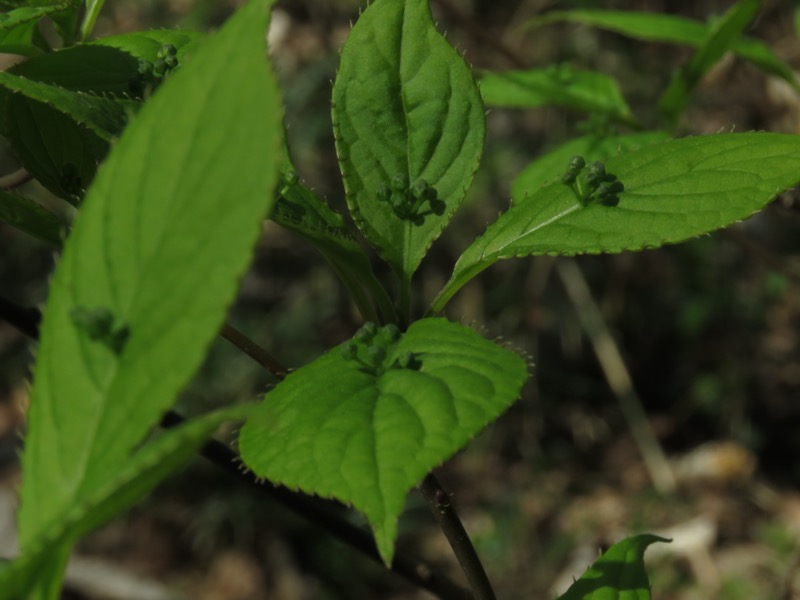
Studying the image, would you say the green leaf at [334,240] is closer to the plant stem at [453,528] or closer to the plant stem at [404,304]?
the plant stem at [404,304]

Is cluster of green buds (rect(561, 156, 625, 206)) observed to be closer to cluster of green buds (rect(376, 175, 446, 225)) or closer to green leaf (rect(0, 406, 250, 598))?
cluster of green buds (rect(376, 175, 446, 225))

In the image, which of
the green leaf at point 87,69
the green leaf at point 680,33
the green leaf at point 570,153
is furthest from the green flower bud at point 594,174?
the green leaf at point 680,33

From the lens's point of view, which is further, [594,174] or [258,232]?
[594,174]

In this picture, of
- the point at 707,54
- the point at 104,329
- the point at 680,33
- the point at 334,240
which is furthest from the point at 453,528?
the point at 680,33

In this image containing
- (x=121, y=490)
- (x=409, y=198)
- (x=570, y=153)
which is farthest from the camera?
(x=570, y=153)

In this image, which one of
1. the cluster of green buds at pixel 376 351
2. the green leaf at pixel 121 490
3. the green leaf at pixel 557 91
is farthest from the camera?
the green leaf at pixel 557 91

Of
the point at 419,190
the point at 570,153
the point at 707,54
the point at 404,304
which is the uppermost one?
the point at 707,54

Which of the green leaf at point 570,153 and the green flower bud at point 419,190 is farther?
the green leaf at point 570,153

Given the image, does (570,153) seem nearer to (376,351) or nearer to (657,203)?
(657,203)
